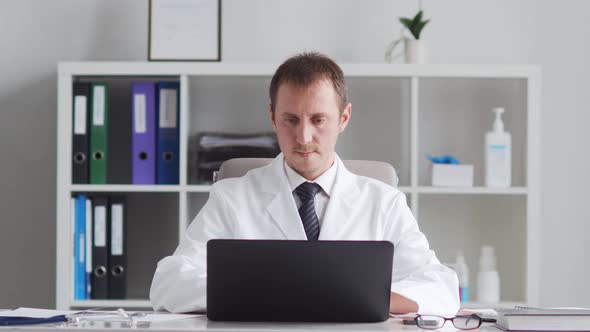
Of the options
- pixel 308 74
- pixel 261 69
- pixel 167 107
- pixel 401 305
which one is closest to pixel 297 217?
pixel 308 74

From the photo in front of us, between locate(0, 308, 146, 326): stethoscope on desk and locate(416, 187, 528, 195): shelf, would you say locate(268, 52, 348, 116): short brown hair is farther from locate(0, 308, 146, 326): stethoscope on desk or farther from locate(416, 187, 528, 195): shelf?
locate(416, 187, 528, 195): shelf

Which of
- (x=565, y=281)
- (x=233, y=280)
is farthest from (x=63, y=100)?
(x=565, y=281)

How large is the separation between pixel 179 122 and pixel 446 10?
1.12 m

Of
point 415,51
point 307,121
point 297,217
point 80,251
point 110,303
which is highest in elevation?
point 415,51

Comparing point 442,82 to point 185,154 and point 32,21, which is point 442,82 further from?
point 32,21

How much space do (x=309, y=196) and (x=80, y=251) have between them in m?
1.21

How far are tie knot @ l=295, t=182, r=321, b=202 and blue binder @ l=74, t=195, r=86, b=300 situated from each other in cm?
117

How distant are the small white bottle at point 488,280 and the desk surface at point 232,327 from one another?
5.22ft

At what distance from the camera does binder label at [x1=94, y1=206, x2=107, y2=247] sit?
9.15 ft

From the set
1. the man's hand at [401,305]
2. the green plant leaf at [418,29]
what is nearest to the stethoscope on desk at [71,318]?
the man's hand at [401,305]

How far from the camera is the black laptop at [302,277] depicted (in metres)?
1.22

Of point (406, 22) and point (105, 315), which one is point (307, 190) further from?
point (406, 22)

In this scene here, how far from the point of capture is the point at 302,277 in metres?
1.22

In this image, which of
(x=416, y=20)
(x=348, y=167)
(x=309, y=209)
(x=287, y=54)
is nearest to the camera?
(x=309, y=209)
